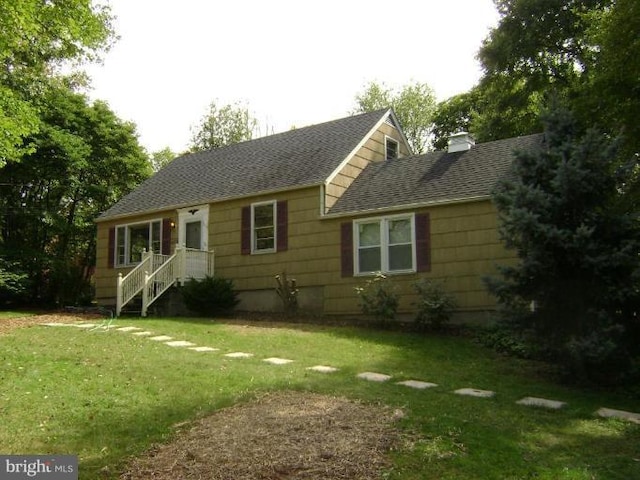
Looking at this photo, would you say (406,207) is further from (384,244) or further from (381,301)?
(381,301)

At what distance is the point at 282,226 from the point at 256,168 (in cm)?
318

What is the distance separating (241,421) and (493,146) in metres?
12.2

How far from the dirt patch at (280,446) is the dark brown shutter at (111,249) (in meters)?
15.2

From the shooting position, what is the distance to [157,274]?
16.1 m

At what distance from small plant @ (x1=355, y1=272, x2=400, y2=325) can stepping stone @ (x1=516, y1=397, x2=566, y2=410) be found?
5.96 meters

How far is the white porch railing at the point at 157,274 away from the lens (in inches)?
623

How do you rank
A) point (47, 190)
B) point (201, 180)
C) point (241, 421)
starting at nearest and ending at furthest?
point (241, 421), point (201, 180), point (47, 190)

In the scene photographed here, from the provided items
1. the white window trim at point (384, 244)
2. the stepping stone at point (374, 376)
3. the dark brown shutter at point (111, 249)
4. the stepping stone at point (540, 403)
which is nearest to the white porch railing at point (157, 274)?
the dark brown shutter at point (111, 249)

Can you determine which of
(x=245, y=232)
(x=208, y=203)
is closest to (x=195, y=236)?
(x=208, y=203)

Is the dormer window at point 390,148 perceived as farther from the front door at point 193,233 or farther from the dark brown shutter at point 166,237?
the dark brown shutter at point 166,237

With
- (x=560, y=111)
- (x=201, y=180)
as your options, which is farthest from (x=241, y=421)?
(x=201, y=180)

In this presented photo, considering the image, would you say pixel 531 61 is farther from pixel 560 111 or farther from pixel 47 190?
pixel 47 190

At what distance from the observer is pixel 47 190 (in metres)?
23.5

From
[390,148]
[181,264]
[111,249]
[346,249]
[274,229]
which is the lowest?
[181,264]
